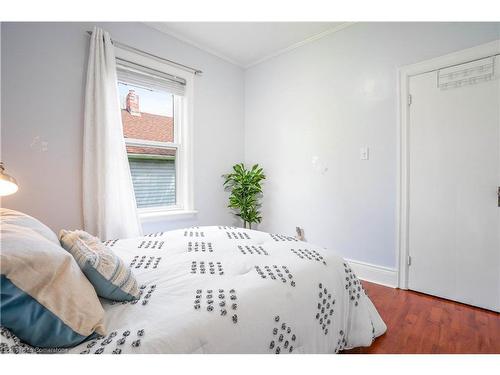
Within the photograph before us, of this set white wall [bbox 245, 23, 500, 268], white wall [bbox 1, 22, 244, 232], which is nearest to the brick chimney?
white wall [bbox 1, 22, 244, 232]

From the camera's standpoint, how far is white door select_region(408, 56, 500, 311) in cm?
206

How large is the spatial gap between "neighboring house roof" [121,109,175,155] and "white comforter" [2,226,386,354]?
4.54ft

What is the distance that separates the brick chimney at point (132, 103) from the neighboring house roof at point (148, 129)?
0.04 metres

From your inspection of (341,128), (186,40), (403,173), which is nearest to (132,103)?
(186,40)

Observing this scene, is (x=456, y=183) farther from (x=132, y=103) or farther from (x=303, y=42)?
(x=132, y=103)

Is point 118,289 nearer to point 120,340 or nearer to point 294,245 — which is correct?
point 120,340

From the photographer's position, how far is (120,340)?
0.78 meters

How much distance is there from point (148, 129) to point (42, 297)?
245cm

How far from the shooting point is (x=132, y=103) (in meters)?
2.79

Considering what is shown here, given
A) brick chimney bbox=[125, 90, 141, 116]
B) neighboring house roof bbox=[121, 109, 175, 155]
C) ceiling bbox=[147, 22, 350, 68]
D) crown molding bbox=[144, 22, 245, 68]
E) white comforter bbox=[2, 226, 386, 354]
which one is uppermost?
ceiling bbox=[147, 22, 350, 68]

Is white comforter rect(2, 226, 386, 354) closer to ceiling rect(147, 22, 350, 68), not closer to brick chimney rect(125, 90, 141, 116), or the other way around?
brick chimney rect(125, 90, 141, 116)

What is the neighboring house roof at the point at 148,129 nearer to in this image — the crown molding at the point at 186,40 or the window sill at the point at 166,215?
the window sill at the point at 166,215
